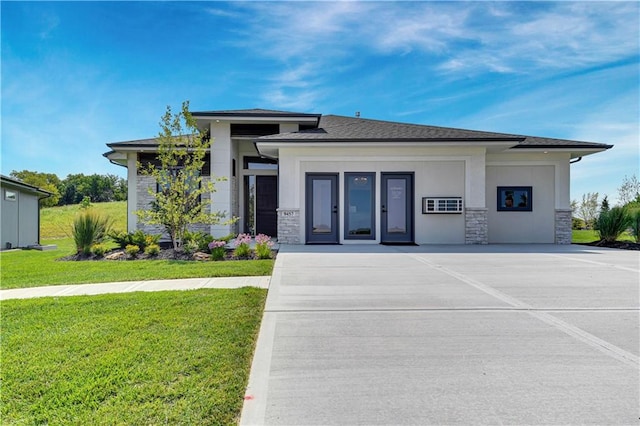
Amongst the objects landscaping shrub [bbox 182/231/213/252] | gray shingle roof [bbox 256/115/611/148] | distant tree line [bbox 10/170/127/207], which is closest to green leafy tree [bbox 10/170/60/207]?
distant tree line [bbox 10/170/127/207]

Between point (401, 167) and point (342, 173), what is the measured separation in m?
2.10

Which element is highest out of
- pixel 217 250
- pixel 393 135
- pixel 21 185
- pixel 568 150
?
pixel 393 135

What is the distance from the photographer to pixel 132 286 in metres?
5.45

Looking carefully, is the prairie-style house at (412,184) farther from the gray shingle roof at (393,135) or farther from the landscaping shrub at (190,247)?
the landscaping shrub at (190,247)

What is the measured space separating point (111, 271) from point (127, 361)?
201 inches

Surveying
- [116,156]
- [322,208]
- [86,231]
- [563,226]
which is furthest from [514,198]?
[116,156]

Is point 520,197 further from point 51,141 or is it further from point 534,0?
point 51,141

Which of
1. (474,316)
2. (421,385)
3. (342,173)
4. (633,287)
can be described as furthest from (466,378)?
(342,173)

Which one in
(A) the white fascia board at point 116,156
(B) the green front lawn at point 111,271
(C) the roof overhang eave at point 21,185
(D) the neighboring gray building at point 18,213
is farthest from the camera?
(A) the white fascia board at point 116,156

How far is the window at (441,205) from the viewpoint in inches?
444

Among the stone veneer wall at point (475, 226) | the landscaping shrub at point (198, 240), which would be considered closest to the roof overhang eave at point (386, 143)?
the stone veneer wall at point (475, 226)

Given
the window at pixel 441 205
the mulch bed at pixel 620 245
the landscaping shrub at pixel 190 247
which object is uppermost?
the window at pixel 441 205

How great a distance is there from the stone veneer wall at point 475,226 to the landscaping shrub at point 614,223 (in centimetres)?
465

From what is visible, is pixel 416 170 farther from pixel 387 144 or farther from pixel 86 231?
pixel 86 231
